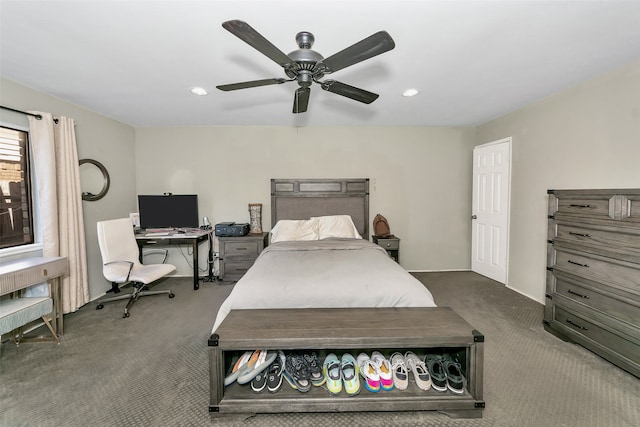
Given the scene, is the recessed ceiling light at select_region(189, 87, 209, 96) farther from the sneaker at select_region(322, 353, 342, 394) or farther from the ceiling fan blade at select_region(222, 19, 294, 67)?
the sneaker at select_region(322, 353, 342, 394)

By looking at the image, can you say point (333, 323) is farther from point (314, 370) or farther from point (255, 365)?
point (255, 365)

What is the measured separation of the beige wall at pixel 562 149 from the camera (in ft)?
7.71

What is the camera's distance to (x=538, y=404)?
1689 millimetres

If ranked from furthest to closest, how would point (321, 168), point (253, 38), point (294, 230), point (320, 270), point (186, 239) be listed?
1. point (321, 168)
2. point (294, 230)
3. point (186, 239)
4. point (320, 270)
5. point (253, 38)

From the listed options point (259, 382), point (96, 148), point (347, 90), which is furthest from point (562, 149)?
point (96, 148)

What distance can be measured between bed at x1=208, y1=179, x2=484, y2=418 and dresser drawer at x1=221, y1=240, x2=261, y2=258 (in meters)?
0.86

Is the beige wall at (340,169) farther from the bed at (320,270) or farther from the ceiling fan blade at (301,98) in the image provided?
the ceiling fan blade at (301,98)

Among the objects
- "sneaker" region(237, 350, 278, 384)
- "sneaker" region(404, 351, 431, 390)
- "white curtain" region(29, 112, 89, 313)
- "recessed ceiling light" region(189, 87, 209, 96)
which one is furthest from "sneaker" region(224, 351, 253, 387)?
"recessed ceiling light" region(189, 87, 209, 96)

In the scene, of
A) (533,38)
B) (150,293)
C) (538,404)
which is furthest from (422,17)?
(150,293)

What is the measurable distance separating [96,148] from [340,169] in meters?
3.42

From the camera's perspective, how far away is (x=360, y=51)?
4.83 feet

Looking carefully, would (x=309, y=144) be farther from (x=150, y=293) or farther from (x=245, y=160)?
(x=150, y=293)

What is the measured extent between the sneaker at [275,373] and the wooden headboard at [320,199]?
8.70 feet

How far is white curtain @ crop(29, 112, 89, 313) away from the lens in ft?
8.81
